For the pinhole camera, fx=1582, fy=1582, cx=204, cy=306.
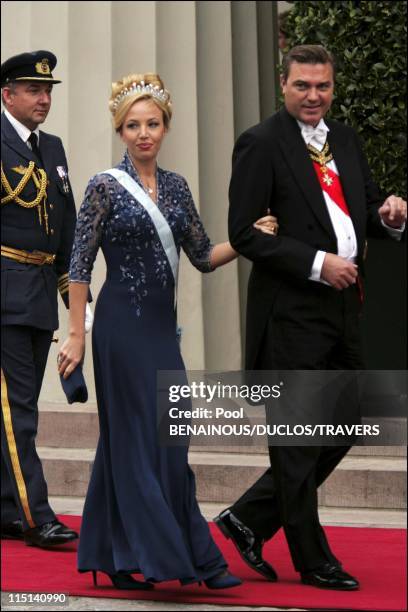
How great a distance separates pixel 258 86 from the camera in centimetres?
1015

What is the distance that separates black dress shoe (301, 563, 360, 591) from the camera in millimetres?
5273

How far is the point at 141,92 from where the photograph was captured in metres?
5.42

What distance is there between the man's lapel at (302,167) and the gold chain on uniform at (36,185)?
1427mm

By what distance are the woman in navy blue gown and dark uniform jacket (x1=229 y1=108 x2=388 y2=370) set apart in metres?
0.09

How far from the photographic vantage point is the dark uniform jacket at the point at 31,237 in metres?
6.46

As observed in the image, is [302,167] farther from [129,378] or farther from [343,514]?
[343,514]

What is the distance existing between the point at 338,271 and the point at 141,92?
921 millimetres

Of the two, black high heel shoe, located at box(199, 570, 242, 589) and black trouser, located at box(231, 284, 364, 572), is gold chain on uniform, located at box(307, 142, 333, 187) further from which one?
black high heel shoe, located at box(199, 570, 242, 589)

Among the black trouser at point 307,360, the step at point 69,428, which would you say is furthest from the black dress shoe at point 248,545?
the step at point 69,428

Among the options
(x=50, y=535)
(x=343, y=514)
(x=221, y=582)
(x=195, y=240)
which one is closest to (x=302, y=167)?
(x=195, y=240)

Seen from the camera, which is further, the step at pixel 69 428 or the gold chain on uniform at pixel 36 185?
the step at pixel 69 428

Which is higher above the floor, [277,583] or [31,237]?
[31,237]

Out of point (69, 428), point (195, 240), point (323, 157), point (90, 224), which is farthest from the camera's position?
point (69, 428)

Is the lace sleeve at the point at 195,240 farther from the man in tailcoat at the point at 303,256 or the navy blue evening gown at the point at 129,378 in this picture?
the man in tailcoat at the point at 303,256
